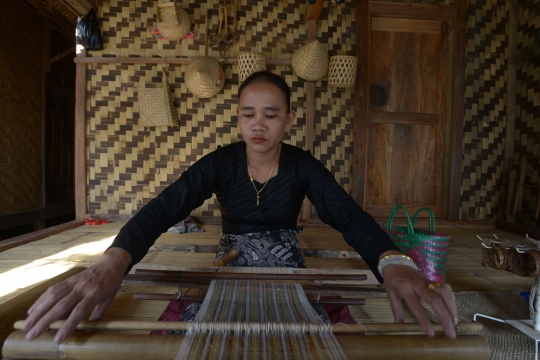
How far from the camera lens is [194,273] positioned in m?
1.17

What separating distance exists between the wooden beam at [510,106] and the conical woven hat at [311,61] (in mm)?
2179

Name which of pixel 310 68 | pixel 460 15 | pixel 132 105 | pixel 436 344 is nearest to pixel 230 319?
pixel 436 344

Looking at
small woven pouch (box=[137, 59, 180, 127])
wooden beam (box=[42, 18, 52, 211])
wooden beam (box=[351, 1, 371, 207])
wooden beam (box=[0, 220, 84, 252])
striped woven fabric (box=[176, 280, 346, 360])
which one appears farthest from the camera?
wooden beam (box=[42, 18, 52, 211])

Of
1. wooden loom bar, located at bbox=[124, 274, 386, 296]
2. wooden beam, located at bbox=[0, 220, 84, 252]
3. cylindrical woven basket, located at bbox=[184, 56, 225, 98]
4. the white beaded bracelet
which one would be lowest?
wooden beam, located at bbox=[0, 220, 84, 252]

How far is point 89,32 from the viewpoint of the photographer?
11.6 ft

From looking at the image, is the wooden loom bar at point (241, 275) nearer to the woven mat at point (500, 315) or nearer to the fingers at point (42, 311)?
the fingers at point (42, 311)

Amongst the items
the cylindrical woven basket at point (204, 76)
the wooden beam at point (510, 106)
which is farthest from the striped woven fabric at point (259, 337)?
the wooden beam at point (510, 106)

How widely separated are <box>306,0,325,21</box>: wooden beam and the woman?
2.12 meters

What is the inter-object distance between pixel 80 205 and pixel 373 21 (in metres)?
3.97

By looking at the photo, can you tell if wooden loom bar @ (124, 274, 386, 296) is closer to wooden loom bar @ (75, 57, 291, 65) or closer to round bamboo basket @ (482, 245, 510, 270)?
round bamboo basket @ (482, 245, 510, 270)

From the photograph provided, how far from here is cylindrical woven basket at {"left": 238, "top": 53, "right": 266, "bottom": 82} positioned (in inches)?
133

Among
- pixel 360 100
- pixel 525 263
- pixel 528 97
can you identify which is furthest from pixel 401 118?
pixel 525 263

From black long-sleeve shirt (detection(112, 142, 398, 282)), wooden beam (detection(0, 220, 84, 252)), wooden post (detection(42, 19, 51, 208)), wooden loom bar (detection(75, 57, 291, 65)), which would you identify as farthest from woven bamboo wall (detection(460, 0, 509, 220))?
wooden post (detection(42, 19, 51, 208))

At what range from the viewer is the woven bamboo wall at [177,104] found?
366 centimetres
